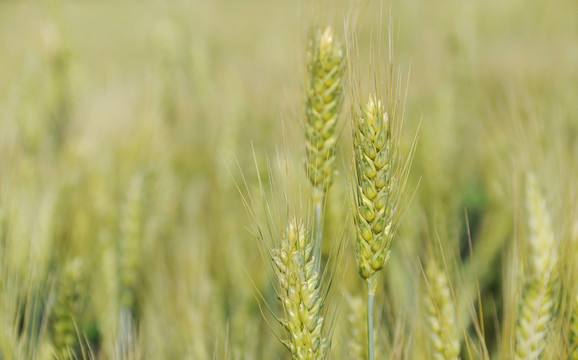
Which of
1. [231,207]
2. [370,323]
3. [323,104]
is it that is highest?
[323,104]

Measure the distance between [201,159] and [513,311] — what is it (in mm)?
2329

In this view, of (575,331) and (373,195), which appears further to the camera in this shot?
(575,331)

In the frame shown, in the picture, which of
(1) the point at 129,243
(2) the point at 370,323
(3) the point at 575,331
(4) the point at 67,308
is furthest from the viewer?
(1) the point at 129,243

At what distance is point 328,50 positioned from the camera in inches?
41.3

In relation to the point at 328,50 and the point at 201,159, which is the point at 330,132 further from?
the point at 201,159

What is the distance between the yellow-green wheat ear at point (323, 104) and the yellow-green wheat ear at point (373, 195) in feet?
0.55

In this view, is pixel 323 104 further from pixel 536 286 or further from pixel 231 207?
pixel 231 207

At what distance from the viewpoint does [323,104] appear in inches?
Answer: 41.2

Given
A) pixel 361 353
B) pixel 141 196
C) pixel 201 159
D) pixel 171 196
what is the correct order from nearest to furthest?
pixel 361 353 → pixel 141 196 → pixel 171 196 → pixel 201 159

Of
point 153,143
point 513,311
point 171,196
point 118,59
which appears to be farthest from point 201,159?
point 118,59

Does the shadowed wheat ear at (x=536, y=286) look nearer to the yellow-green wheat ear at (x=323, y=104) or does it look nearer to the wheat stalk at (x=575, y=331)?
the wheat stalk at (x=575, y=331)

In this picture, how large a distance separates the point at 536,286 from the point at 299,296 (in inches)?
23.0

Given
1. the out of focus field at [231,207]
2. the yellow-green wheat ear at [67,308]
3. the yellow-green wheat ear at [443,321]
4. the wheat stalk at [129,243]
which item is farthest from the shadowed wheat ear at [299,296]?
the wheat stalk at [129,243]

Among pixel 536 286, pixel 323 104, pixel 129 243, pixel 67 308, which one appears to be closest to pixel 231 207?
pixel 129 243
